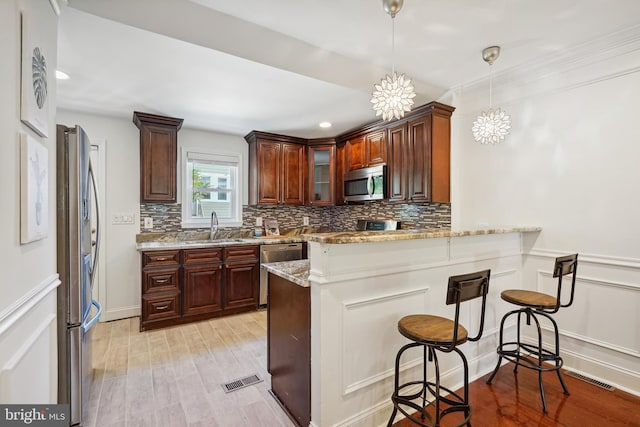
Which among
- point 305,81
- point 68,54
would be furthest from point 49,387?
point 305,81

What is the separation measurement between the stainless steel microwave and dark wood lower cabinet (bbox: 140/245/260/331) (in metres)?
1.56

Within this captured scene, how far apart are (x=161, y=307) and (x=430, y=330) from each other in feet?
9.81

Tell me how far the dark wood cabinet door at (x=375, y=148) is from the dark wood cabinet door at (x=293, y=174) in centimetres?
111

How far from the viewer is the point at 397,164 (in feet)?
11.6

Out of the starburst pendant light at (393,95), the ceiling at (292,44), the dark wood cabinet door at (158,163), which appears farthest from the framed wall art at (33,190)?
the dark wood cabinet door at (158,163)

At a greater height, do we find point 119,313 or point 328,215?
point 328,215

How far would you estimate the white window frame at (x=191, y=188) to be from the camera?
13.4ft

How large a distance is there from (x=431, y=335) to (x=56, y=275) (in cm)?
198

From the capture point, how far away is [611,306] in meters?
2.21

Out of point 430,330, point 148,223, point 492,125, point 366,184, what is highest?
point 492,125

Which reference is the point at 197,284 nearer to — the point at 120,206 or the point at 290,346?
the point at 120,206

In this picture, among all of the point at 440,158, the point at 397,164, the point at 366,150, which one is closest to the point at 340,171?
the point at 366,150

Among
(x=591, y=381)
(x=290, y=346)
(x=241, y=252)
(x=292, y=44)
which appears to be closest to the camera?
(x=290, y=346)

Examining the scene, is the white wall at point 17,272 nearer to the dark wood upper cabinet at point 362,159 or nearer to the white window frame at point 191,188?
the white window frame at point 191,188
